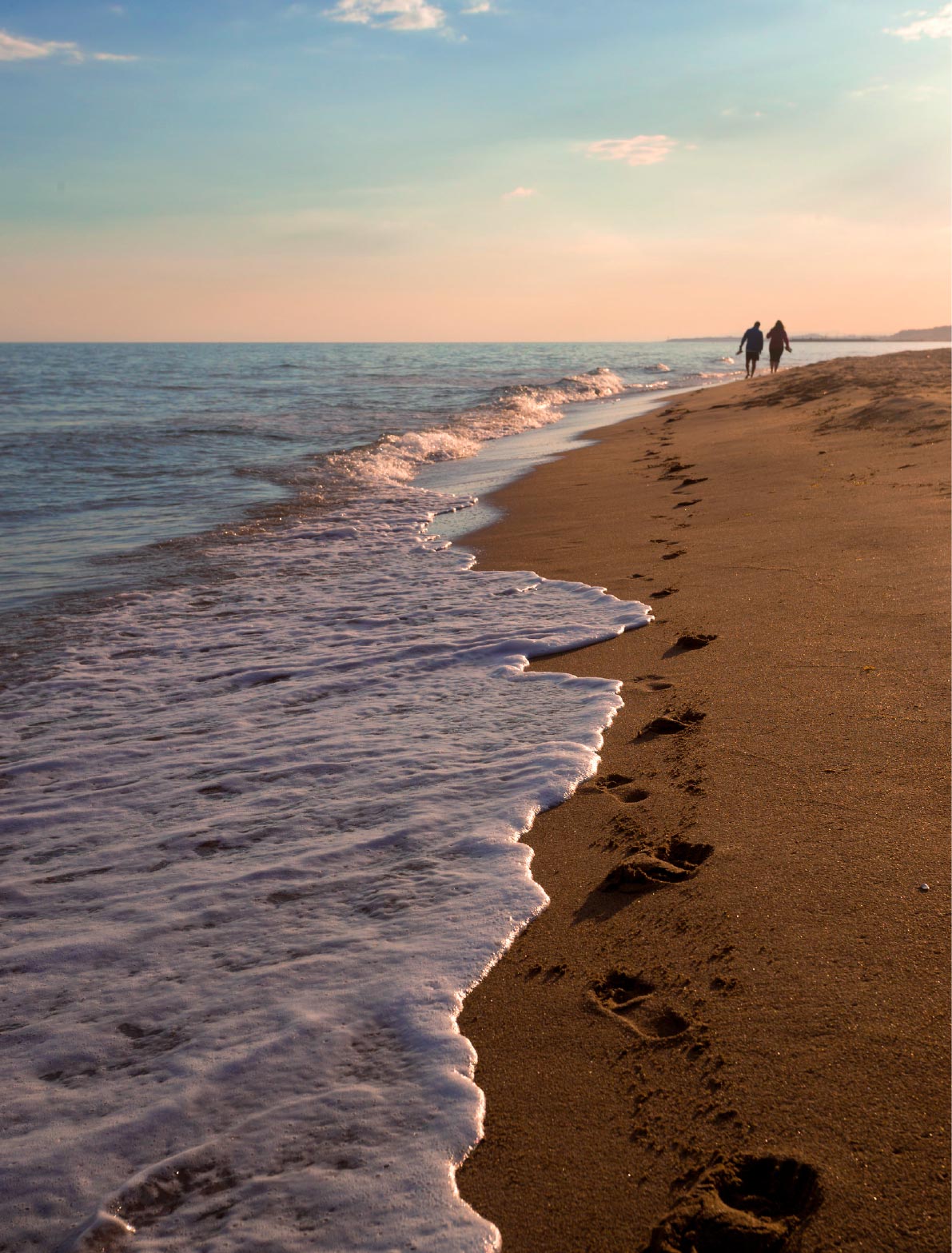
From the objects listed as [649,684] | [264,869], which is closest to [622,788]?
[649,684]

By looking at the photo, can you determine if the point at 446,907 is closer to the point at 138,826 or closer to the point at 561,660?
the point at 138,826

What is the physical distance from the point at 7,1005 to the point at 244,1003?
2.29 feet

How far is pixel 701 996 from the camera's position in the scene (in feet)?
6.93

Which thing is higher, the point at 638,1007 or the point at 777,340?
the point at 777,340

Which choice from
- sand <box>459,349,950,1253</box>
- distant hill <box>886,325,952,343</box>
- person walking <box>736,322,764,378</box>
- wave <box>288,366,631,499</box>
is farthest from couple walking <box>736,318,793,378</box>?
distant hill <box>886,325,952,343</box>

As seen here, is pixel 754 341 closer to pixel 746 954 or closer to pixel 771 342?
pixel 771 342

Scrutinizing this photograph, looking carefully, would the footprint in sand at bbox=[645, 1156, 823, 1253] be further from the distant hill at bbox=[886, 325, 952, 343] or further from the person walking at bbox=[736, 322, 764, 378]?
the distant hill at bbox=[886, 325, 952, 343]

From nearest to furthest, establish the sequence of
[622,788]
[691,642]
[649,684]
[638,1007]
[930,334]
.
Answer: [638,1007], [622,788], [649,684], [691,642], [930,334]

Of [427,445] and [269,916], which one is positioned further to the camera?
[427,445]

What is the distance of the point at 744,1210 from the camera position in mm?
1585

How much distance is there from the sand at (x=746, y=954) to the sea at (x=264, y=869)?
152 mm

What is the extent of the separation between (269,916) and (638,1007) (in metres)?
1.21

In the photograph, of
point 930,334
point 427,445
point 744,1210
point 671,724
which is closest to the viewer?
point 744,1210

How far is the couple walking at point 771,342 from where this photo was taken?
23781mm
